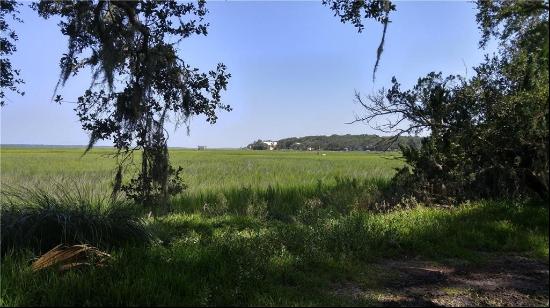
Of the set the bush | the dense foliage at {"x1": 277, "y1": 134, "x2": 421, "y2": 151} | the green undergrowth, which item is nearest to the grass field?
the green undergrowth

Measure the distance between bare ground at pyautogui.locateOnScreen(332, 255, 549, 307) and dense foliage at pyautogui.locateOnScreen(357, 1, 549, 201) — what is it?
464 cm

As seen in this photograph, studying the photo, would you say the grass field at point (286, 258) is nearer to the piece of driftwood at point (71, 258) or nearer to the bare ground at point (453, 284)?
the bare ground at point (453, 284)

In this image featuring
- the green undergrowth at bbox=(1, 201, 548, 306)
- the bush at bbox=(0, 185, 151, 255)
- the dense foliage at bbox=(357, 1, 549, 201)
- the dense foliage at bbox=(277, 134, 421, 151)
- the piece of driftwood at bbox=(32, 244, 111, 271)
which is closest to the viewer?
the green undergrowth at bbox=(1, 201, 548, 306)

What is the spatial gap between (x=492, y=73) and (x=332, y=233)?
691 cm

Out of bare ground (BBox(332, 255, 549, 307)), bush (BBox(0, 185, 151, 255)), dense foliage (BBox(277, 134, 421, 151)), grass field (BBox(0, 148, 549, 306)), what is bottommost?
bare ground (BBox(332, 255, 549, 307))

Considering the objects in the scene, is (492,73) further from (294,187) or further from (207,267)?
(207,267)

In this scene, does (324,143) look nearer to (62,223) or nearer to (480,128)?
(480,128)

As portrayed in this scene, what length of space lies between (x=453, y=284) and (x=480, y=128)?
676 cm

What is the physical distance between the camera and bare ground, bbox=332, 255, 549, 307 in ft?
14.1

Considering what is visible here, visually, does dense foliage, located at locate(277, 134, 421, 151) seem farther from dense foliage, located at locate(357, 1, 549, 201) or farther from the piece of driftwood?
the piece of driftwood

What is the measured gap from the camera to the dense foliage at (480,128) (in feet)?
31.5

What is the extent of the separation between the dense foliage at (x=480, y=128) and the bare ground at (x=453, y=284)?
4.64 metres

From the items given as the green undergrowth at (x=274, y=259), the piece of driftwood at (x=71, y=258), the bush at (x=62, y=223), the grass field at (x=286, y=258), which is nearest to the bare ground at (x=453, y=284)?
the grass field at (x=286, y=258)

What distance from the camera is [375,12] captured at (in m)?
7.20
